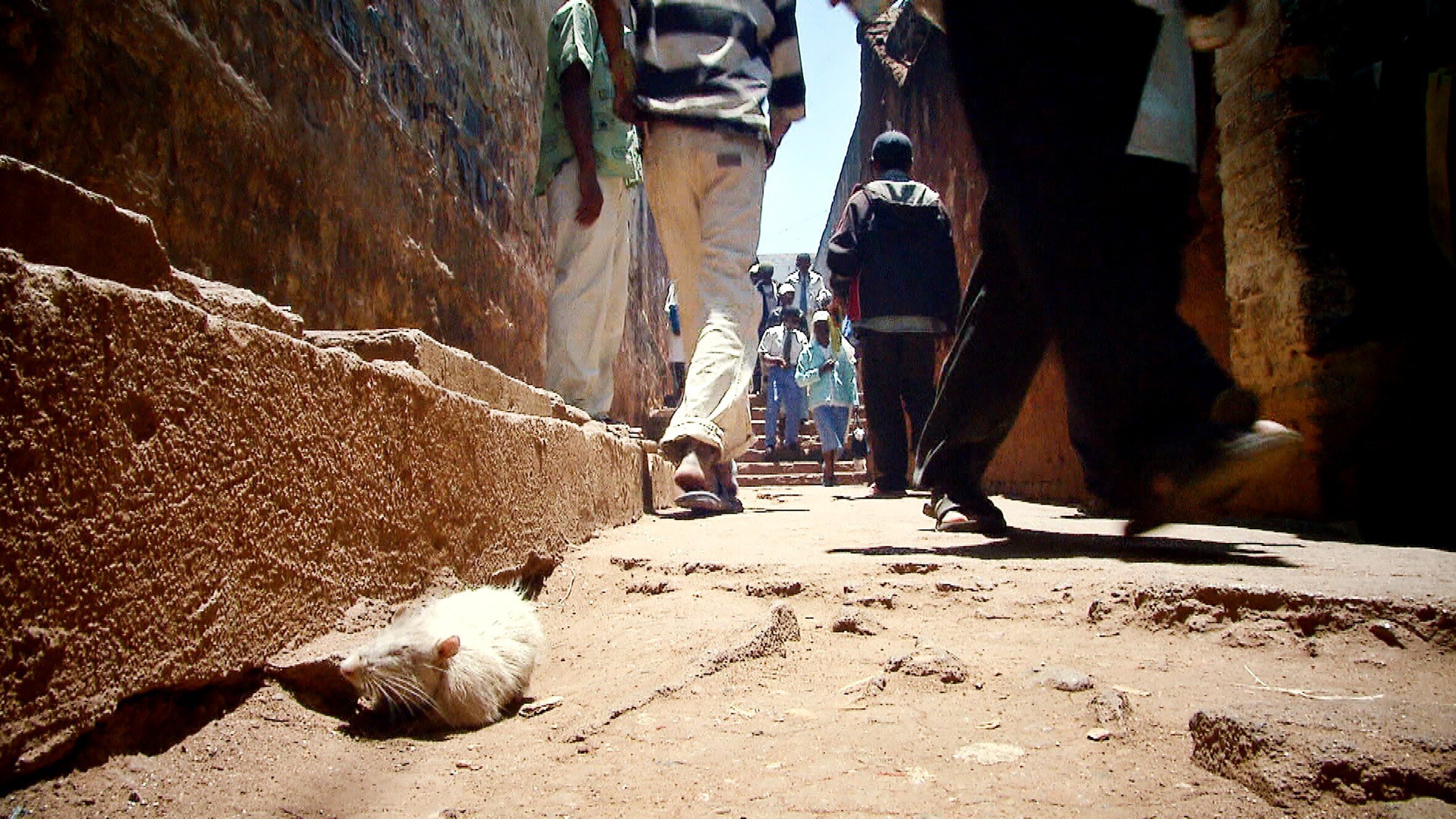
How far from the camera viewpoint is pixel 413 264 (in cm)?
366

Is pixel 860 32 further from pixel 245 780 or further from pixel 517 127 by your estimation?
pixel 245 780

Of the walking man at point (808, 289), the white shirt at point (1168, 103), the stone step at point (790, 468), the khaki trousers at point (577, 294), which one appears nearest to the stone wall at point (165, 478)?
the white shirt at point (1168, 103)

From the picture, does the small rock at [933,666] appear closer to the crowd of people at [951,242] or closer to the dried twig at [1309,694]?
the dried twig at [1309,694]

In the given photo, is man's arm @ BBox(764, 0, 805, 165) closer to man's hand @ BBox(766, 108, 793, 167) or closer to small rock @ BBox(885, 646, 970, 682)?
man's hand @ BBox(766, 108, 793, 167)

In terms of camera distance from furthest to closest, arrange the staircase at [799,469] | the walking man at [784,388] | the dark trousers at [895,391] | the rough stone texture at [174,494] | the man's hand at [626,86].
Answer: the walking man at [784,388]
the staircase at [799,469]
the dark trousers at [895,391]
the man's hand at [626,86]
the rough stone texture at [174,494]

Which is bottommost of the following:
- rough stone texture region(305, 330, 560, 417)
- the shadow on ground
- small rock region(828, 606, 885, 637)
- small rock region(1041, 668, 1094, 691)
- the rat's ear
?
small rock region(1041, 668, 1094, 691)

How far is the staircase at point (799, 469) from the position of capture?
9.29m

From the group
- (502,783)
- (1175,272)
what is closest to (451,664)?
(502,783)

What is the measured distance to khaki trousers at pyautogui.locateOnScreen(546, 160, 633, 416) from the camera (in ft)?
12.9

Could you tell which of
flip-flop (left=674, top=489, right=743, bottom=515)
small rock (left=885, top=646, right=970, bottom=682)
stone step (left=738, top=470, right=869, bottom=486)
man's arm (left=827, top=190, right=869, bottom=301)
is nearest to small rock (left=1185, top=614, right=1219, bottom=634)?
small rock (left=885, top=646, right=970, bottom=682)

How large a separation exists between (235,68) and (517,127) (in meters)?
3.48

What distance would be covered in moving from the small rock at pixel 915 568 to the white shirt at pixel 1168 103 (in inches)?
38.0

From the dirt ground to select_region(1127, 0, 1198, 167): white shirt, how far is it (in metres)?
0.86

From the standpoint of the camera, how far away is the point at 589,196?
385 centimetres
